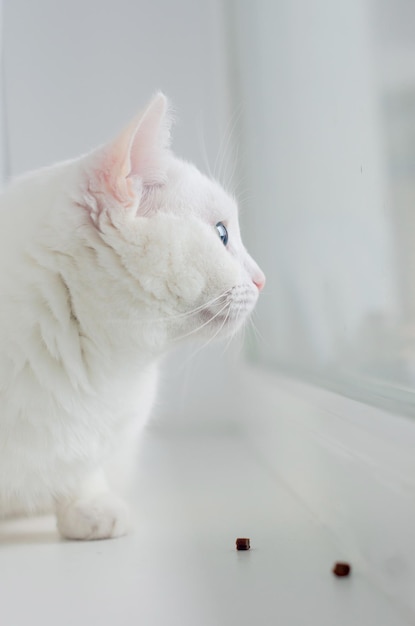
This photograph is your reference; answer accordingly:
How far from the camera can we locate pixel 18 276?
100 cm

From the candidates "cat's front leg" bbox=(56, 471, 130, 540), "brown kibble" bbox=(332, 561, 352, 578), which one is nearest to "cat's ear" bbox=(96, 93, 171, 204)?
"cat's front leg" bbox=(56, 471, 130, 540)

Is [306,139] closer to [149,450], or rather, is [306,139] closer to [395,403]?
[395,403]

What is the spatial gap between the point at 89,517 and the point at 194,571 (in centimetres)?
20

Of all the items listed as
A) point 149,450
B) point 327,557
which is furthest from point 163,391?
point 327,557

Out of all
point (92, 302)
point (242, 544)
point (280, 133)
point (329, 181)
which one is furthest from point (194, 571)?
point (280, 133)

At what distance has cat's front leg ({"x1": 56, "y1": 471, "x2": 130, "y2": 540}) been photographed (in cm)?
104

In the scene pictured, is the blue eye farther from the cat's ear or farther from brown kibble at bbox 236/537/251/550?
brown kibble at bbox 236/537/251/550

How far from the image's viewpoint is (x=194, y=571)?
91cm

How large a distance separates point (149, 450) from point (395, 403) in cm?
88

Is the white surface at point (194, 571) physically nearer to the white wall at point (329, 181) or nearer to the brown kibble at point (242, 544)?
the brown kibble at point (242, 544)

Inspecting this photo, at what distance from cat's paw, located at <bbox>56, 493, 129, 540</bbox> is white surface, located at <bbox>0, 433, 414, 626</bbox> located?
2 cm

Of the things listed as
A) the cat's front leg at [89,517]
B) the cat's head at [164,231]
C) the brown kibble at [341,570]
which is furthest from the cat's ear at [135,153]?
the brown kibble at [341,570]

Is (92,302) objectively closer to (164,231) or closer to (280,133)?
(164,231)

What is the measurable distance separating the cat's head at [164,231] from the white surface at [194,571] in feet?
0.97
